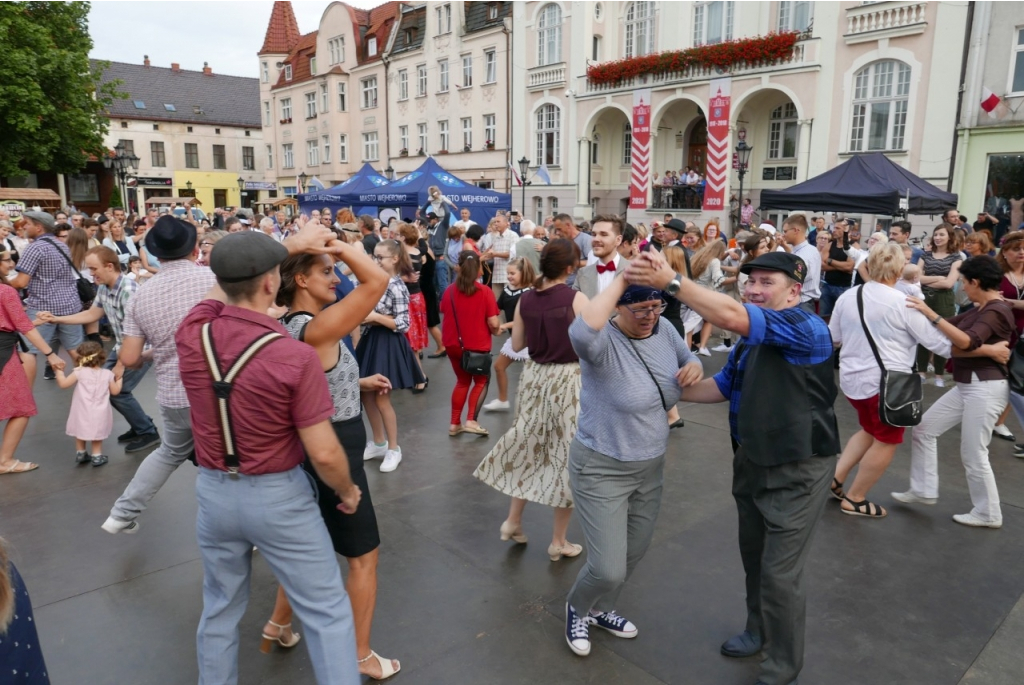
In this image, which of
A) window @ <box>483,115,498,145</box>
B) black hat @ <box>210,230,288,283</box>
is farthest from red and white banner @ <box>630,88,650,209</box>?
black hat @ <box>210,230,288,283</box>

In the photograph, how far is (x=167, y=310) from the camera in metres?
3.96

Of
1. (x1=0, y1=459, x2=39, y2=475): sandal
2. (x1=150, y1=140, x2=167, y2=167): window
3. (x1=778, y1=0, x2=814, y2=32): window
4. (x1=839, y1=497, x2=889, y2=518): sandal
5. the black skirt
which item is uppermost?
(x1=778, y1=0, x2=814, y2=32): window

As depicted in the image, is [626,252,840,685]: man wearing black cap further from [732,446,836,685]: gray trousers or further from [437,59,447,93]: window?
[437,59,447,93]: window

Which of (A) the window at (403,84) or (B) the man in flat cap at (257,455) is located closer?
(B) the man in flat cap at (257,455)

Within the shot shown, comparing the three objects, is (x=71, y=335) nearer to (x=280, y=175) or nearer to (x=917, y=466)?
(x=917, y=466)

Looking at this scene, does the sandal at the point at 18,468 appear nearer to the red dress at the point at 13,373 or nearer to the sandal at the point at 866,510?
the red dress at the point at 13,373

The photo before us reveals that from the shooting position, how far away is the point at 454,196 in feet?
55.1

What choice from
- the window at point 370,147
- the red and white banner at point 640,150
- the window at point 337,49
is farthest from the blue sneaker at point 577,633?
the window at point 337,49

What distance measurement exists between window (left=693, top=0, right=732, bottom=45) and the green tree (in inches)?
1017

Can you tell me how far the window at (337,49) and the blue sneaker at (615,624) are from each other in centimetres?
4033

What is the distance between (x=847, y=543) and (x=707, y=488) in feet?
3.54

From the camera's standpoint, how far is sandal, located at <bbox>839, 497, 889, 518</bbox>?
4.62m

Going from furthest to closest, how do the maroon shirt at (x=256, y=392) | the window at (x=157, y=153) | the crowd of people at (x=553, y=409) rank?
the window at (x=157, y=153) < the crowd of people at (x=553, y=409) < the maroon shirt at (x=256, y=392)

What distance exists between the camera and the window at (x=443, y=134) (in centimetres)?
3262
